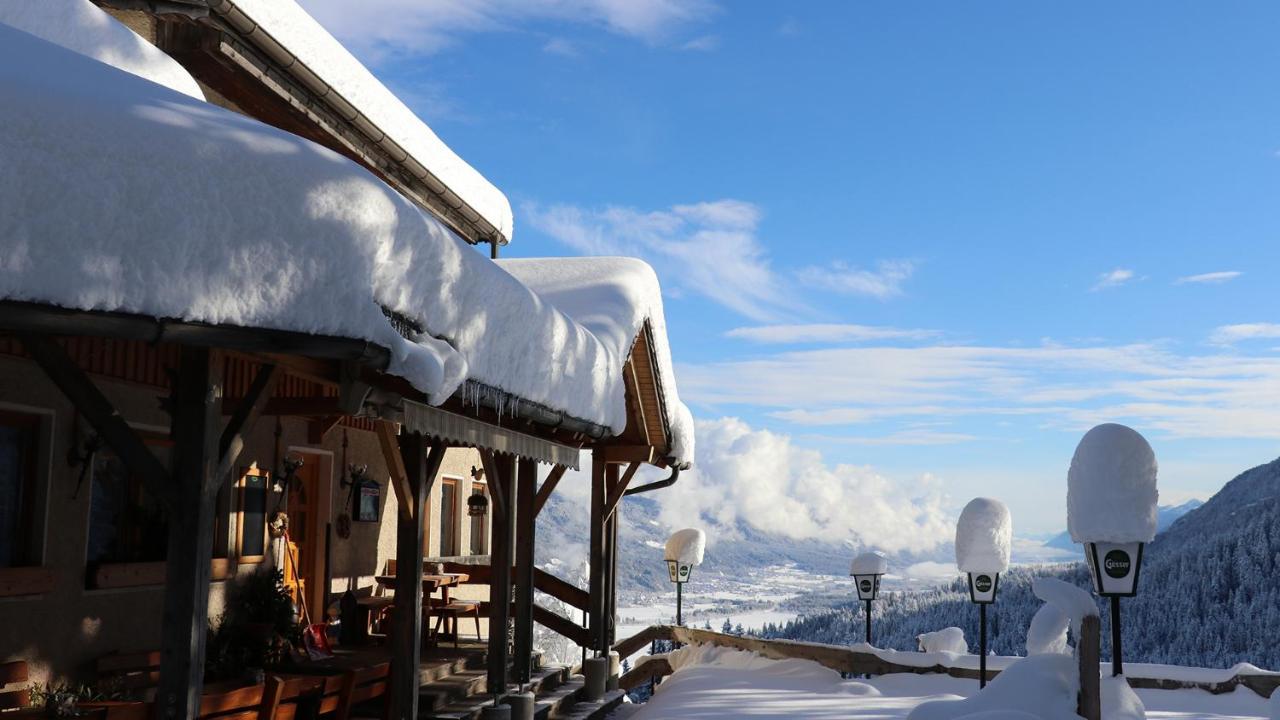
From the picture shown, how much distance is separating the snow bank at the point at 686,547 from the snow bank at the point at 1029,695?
1276 centimetres

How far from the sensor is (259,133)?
15.9ft

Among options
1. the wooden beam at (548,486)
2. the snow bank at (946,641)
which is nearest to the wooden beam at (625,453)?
the wooden beam at (548,486)

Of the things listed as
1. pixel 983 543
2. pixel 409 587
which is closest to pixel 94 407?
pixel 409 587

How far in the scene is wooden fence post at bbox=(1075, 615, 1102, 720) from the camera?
6195 mm

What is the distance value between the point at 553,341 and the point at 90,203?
401 cm

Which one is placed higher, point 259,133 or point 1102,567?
point 259,133

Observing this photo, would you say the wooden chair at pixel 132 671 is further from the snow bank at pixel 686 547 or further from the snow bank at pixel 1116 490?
the snow bank at pixel 686 547

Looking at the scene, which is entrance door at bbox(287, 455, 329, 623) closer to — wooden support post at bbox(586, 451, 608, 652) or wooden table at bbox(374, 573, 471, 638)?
wooden table at bbox(374, 573, 471, 638)

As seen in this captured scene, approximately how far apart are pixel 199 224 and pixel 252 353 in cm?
67

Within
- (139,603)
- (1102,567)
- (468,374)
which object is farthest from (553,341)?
(1102,567)

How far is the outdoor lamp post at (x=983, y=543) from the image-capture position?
12867mm

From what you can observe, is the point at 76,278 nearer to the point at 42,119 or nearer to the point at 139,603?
the point at 42,119

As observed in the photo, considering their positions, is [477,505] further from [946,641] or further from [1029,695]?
[1029,695]

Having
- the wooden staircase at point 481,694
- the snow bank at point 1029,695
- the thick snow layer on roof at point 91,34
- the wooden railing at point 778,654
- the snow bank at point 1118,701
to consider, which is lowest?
the wooden railing at point 778,654
